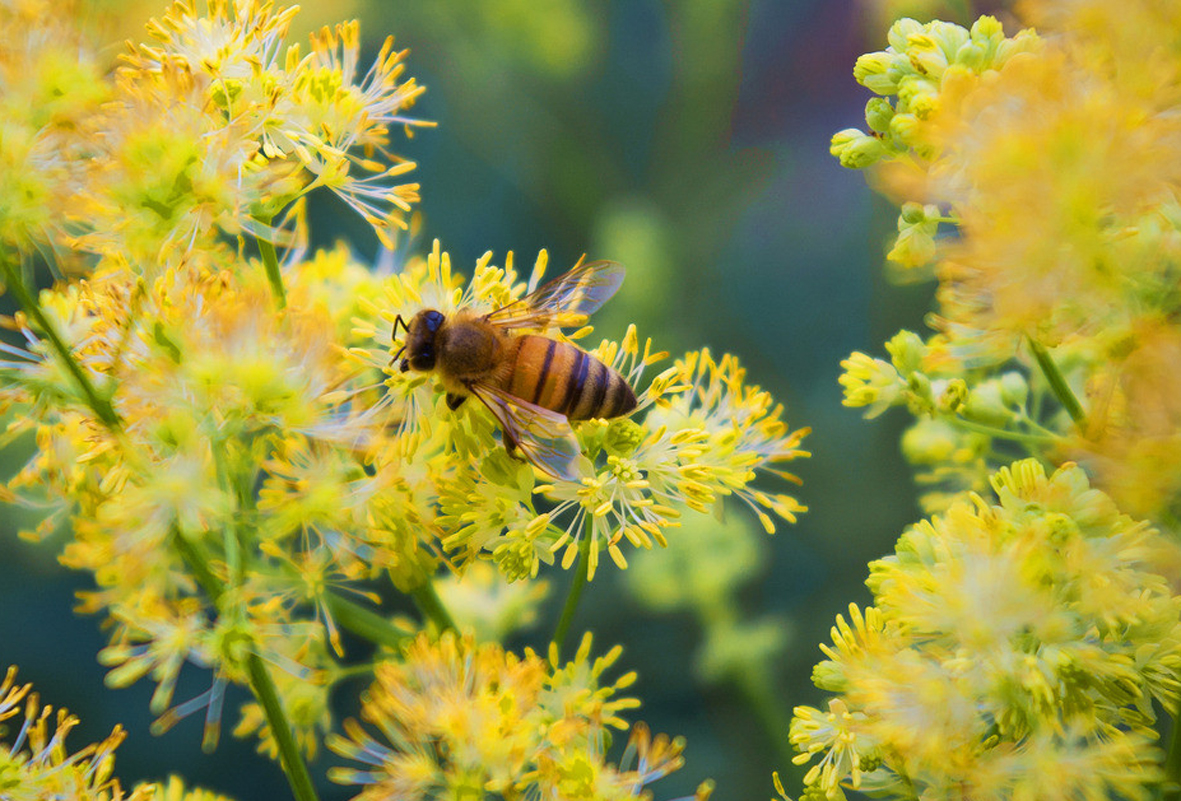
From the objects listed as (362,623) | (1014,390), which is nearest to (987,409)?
(1014,390)

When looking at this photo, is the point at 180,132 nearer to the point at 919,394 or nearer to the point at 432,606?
the point at 432,606

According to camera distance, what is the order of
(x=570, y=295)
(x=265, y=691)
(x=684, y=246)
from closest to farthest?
1. (x=265, y=691)
2. (x=570, y=295)
3. (x=684, y=246)

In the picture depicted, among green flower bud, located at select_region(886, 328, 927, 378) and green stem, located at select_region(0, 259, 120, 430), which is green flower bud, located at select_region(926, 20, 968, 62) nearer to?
green flower bud, located at select_region(886, 328, 927, 378)

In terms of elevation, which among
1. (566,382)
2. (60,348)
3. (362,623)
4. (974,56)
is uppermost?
(974,56)

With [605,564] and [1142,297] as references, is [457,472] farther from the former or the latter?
[605,564]

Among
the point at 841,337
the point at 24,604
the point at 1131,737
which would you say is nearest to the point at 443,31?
the point at 841,337

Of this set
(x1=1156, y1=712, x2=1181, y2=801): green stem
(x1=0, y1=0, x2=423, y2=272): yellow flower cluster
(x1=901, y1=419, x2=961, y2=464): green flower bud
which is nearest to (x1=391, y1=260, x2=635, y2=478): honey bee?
(x1=0, y1=0, x2=423, y2=272): yellow flower cluster

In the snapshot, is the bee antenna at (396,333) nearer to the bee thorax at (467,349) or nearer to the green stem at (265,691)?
the bee thorax at (467,349)
